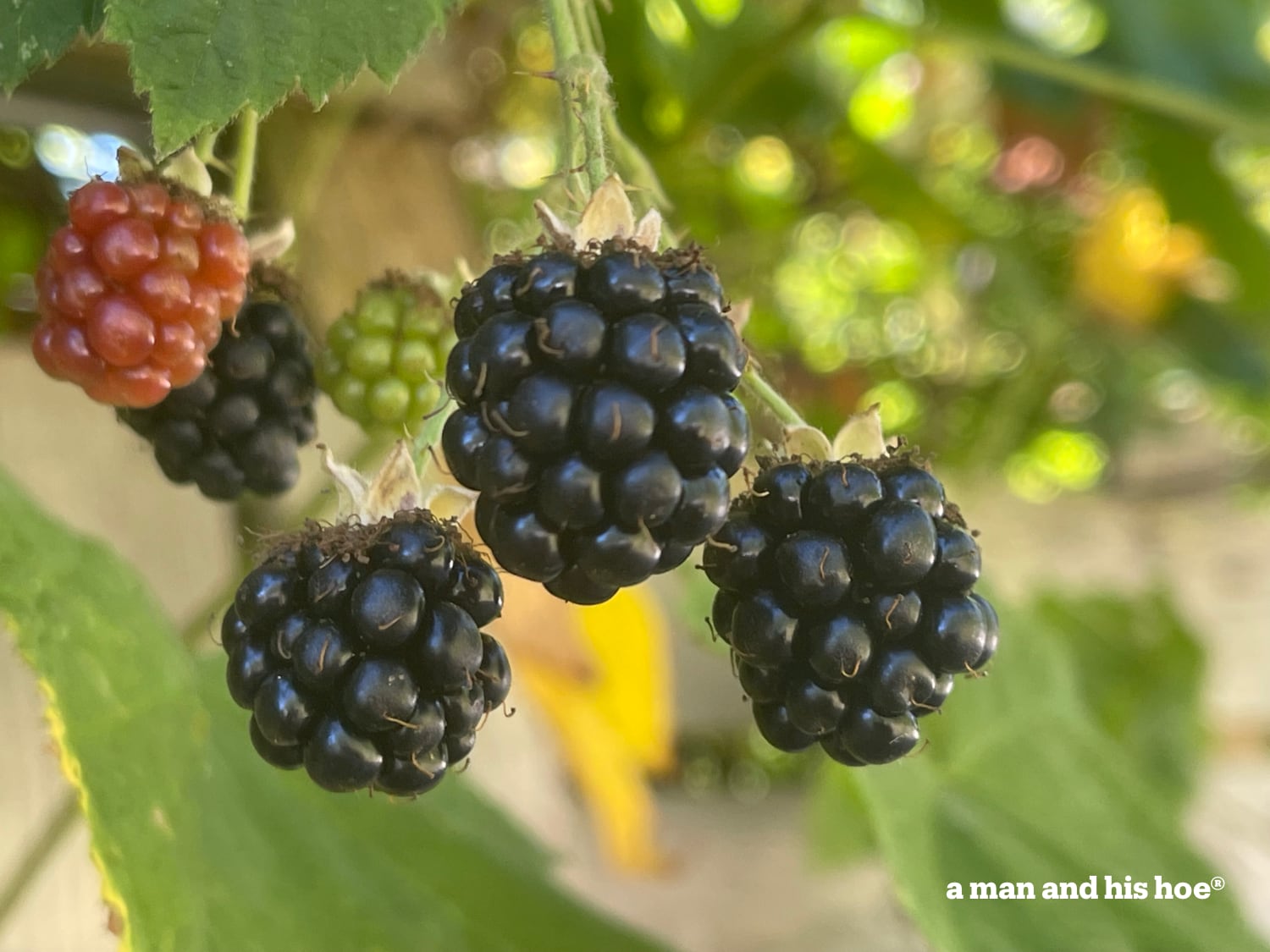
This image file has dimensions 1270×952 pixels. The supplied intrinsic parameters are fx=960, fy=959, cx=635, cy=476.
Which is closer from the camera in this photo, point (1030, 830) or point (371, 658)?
point (371, 658)

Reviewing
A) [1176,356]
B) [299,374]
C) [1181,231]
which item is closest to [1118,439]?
[1176,356]

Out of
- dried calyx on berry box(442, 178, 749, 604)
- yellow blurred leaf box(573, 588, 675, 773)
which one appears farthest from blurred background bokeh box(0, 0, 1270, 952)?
dried calyx on berry box(442, 178, 749, 604)

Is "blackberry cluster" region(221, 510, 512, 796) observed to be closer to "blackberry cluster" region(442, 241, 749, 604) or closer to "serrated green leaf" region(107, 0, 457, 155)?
"blackberry cluster" region(442, 241, 749, 604)

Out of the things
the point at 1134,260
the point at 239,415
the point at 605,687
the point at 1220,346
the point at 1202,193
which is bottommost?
the point at 605,687

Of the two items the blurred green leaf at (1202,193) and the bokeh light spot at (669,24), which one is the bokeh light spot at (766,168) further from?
the blurred green leaf at (1202,193)

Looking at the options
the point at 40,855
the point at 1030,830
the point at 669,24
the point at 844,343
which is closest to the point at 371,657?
the point at 40,855

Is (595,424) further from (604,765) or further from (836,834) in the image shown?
(836,834)

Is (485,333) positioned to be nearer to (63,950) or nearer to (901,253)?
(63,950)

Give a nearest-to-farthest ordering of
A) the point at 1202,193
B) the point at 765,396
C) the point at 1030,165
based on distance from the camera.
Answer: the point at 765,396 → the point at 1202,193 → the point at 1030,165
